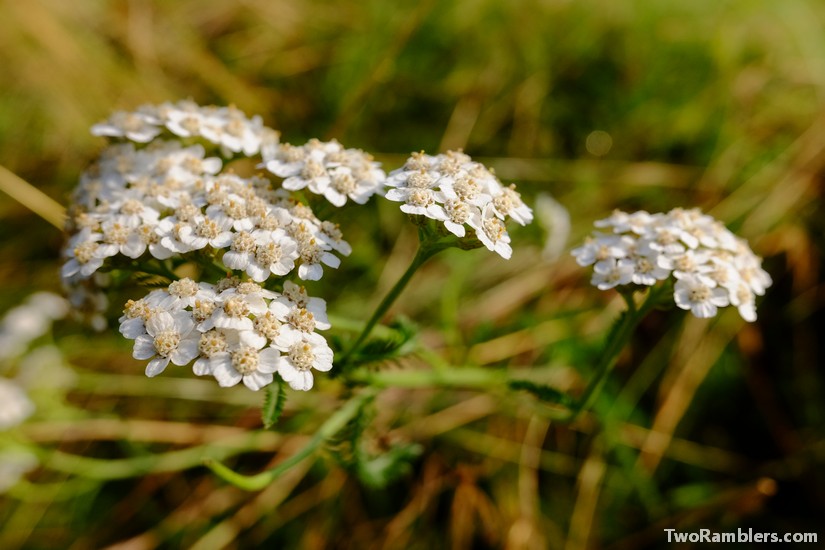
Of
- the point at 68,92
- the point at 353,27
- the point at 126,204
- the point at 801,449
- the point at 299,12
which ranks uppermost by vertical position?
the point at 299,12

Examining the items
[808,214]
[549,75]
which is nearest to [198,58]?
[549,75]

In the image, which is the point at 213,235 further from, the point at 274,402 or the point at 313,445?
the point at 313,445

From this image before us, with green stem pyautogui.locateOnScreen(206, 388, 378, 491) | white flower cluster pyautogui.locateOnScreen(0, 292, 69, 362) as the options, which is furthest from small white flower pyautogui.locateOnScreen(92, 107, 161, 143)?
white flower cluster pyautogui.locateOnScreen(0, 292, 69, 362)

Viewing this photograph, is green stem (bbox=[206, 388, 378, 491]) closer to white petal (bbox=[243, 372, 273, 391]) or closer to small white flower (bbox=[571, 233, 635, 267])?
white petal (bbox=[243, 372, 273, 391])

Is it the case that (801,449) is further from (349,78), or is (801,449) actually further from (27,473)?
(27,473)

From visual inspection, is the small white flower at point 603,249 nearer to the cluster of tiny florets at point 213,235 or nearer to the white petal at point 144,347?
the cluster of tiny florets at point 213,235
